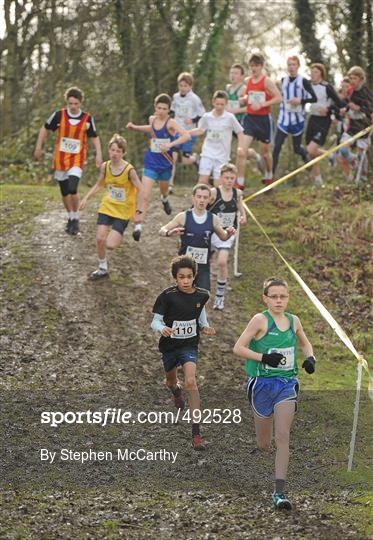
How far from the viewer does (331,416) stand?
951 cm

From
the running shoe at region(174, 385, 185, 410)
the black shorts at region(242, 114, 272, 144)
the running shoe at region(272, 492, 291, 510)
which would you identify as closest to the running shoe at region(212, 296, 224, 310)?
the running shoe at region(174, 385, 185, 410)

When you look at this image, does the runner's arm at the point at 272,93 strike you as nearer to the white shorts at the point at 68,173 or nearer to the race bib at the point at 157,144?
the race bib at the point at 157,144

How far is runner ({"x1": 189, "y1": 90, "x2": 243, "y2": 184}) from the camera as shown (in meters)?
13.5

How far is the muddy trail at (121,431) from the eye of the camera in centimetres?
681

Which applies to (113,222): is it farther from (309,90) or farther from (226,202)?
(309,90)

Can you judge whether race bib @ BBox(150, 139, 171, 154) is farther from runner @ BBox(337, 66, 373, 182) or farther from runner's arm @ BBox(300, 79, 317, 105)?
runner @ BBox(337, 66, 373, 182)

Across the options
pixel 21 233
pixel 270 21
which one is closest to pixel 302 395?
pixel 21 233

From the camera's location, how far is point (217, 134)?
1352cm

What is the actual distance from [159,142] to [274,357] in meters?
6.39

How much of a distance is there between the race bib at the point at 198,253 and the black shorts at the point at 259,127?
5127 millimetres

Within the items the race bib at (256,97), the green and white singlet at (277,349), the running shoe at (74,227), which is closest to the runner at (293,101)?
the race bib at (256,97)

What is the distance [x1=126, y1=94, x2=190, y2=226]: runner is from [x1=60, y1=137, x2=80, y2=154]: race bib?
71 cm

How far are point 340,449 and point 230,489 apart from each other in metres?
1.49

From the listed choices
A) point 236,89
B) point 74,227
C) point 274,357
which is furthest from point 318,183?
point 274,357
